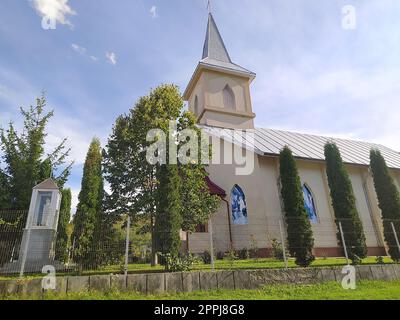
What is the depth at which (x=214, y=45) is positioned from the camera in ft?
101

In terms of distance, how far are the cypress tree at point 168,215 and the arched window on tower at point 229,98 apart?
17.0 metres

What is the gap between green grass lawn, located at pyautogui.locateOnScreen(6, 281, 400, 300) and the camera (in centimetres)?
Answer: 673

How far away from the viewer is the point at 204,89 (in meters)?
25.1

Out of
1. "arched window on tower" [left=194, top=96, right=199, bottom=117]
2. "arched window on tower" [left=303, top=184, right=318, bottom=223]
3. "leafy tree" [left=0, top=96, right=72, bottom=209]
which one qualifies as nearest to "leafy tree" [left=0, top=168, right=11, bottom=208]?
"leafy tree" [left=0, top=96, right=72, bottom=209]

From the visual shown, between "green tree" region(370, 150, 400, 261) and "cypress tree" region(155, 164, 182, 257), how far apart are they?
10643 mm

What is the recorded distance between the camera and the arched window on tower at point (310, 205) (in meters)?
17.7

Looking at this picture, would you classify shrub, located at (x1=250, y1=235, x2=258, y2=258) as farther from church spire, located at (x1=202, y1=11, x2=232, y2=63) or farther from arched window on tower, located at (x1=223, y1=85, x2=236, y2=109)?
church spire, located at (x1=202, y1=11, x2=232, y2=63)

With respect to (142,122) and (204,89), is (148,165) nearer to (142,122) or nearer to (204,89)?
(142,122)

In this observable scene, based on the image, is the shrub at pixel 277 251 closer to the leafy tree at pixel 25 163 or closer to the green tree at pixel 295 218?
the green tree at pixel 295 218

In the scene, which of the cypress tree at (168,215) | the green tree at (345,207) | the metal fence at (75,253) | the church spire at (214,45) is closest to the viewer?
the metal fence at (75,253)

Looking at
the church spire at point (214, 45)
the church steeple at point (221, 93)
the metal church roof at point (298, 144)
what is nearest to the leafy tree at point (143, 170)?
the metal church roof at point (298, 144)

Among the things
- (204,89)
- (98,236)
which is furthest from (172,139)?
(204,89)

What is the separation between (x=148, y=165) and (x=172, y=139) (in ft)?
5.86

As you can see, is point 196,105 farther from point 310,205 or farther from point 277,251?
point 277,251
